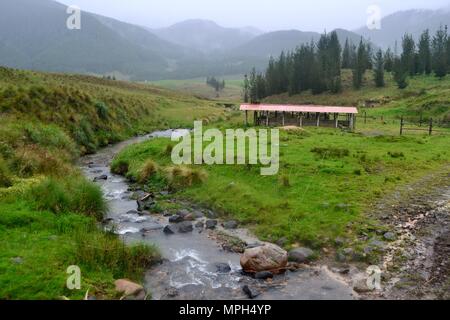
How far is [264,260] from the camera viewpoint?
1616 centimetres

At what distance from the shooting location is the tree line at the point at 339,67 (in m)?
109

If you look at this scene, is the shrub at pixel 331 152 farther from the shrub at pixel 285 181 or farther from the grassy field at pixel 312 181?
the shrub at pixel 285 181

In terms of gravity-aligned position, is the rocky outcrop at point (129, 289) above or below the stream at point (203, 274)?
above

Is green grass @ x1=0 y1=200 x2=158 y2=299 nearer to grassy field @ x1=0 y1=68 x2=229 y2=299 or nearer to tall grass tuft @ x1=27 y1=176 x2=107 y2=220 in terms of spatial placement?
grassy field @ x1=0 y1=68 x2=229 y2=299

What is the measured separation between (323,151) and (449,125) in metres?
31.0

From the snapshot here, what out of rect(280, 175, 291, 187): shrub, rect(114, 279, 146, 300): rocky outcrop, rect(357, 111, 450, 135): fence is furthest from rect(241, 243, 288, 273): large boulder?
rect(357, 111, 450, 135): fence

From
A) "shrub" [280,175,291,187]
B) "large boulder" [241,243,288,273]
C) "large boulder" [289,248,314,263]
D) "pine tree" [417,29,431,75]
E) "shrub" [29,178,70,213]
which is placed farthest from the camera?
"pine tree" [417,29,431,75]

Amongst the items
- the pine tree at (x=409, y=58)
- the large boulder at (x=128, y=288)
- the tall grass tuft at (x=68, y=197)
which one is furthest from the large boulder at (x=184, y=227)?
the pine tree at (x=409, y=58)

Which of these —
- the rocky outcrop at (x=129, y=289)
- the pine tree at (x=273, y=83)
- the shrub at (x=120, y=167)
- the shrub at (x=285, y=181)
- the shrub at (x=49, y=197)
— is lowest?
the rocky outcrop at (x=129, y=289)

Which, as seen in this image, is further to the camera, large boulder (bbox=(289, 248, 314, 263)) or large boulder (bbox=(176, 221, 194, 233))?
large boulder (bbox=(176, 221, 194, 233))

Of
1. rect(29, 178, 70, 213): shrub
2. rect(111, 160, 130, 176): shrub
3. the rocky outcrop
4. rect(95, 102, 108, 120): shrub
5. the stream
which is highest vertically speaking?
rect(95, 102, 108, 120): shrub

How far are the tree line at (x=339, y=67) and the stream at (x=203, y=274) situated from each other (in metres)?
83.8

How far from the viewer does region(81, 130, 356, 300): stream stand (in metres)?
14.5

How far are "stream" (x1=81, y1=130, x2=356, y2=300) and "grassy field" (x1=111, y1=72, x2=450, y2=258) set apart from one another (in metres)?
2.09
